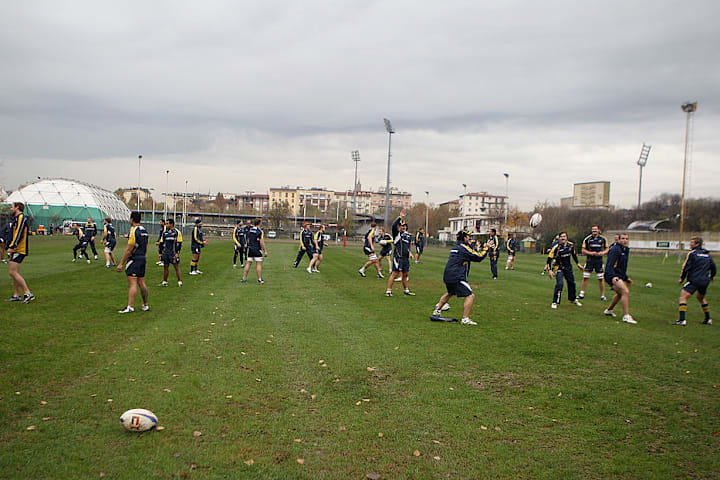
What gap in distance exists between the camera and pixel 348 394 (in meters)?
5.61

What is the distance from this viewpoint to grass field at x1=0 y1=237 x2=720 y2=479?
13.3ft

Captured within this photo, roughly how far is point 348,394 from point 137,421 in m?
2.33

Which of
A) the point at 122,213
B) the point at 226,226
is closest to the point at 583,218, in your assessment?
the point at 226,226

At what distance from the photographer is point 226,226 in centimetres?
11344

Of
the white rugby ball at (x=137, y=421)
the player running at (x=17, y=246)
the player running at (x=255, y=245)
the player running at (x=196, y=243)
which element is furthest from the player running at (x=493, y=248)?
the white rugby ball at (x=137, y=421)

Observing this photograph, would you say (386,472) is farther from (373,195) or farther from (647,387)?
(373,195)

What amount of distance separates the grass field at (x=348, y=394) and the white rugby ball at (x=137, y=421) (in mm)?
108

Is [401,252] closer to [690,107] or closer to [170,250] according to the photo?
[170,250]

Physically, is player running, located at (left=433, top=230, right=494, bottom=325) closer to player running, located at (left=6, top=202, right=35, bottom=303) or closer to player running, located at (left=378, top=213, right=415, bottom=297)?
player running, located at (left=378, top=213, right=415, bottom=297)

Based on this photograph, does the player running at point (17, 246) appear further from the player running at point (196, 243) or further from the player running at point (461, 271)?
the player running at point (461, 271)

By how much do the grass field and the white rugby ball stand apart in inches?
4.2

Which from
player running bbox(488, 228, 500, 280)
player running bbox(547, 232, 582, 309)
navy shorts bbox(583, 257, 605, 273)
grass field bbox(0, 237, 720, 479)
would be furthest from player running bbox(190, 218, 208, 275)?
navy shorts bbox(583, 257, 605, 273)

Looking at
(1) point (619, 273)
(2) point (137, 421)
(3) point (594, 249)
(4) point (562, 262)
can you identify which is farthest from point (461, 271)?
(2) point (137, 421)

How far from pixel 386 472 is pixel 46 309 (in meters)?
9.29
